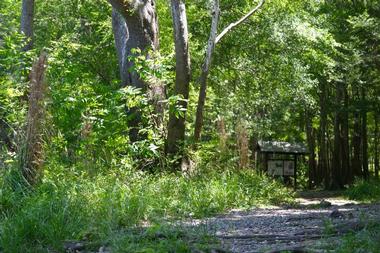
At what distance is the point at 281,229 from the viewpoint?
7.14 m

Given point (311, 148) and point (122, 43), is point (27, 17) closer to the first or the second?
point (122, 43)

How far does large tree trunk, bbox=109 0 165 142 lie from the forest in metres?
0.04

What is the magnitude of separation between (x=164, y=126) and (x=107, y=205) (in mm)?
5850

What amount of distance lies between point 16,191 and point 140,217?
1.83m

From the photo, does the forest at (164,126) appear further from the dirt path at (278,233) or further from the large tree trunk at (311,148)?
the large tree trunk at (311,148)

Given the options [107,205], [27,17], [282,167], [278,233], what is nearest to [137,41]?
[27,17]

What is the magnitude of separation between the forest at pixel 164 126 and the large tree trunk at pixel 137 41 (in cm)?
4

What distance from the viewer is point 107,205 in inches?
297

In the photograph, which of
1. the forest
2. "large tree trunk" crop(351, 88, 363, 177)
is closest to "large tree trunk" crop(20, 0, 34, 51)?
the forest

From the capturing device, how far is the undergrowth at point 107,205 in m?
5.98

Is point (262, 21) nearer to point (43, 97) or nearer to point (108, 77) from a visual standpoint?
point (108, 77)

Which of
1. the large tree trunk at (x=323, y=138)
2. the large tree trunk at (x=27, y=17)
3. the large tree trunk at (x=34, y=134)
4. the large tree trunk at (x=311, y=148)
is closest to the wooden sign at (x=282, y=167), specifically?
the large tree trunk at (x=323, y=138)

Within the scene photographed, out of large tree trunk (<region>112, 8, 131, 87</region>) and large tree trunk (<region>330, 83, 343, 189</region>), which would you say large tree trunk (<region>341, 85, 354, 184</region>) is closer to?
large tree trunk (<region>330, 83, 343, 189</region>)

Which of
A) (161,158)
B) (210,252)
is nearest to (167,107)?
(161,158)
